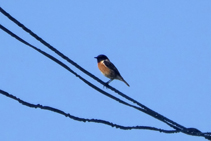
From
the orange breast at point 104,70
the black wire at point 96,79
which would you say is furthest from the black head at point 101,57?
the black wire at point 96,79

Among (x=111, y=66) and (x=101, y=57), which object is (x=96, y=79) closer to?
(x=111, y=66)

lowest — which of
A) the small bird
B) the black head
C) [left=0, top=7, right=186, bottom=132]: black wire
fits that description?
[left=0, top=7, right=186, bottom=132]: black wire

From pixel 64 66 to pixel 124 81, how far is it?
739cm

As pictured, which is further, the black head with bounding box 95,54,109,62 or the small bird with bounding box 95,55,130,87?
the black head with bounding box 95,54,109,62

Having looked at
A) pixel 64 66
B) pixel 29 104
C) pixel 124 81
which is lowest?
pixel 29 104

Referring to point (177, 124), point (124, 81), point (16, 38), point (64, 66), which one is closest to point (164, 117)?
point (177, 124)

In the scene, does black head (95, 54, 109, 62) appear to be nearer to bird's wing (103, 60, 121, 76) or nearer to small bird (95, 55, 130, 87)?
small bird (95, 55, 130, 87)

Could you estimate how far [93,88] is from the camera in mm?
5246

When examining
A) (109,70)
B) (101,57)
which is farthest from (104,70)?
(101,57)

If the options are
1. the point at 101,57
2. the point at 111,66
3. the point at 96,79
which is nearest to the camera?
the point at 96,79

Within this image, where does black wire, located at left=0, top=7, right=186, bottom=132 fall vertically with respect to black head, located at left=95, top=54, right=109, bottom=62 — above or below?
below

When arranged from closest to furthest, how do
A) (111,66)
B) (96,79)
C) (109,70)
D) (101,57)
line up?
(96,79) < (109,70) < (111,66) < (101,57)

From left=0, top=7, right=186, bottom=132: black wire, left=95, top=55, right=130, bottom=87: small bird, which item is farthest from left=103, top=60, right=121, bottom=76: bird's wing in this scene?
left=0, top=7, right=186, bottom=132: black wire

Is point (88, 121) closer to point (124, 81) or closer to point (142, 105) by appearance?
point (142, 105)
